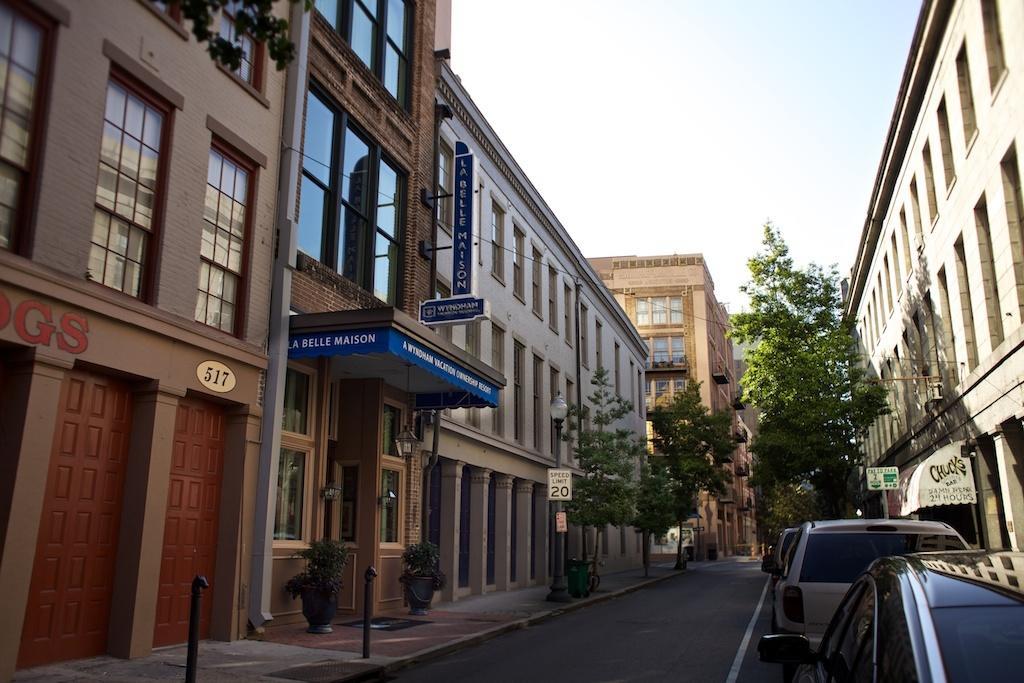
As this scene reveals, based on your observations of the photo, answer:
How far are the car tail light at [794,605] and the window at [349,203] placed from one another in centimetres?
958

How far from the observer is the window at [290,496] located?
44.4ft

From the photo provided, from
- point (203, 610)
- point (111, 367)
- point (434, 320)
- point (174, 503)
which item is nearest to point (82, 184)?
point (111, 367)

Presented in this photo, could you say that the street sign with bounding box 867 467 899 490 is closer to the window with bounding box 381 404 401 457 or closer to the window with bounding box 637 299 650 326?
the window with bounding box 381 404 401 457

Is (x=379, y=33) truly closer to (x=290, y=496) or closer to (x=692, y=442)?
(x=290, y=496)

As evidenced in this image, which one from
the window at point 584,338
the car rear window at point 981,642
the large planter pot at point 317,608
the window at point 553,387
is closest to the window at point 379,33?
the large planter pot at point 317,608

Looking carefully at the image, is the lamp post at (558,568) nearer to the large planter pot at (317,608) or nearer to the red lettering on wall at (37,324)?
the large planter pot at (317,608)

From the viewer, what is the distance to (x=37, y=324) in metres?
8.76

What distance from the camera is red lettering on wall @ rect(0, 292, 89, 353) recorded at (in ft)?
27.8

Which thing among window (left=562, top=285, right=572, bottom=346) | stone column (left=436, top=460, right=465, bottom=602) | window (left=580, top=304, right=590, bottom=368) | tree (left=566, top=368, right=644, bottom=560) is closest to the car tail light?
stone column (left=436, top=460, right=465, bottom=602)

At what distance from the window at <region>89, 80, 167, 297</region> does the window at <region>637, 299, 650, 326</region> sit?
56.7 m

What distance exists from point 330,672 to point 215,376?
4.28 metres

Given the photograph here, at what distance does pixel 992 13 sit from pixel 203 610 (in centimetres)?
1792

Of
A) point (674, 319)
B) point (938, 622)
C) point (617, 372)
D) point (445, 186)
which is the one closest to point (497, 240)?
point (445, 186)

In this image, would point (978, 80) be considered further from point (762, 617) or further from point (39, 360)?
point (39, 360)
